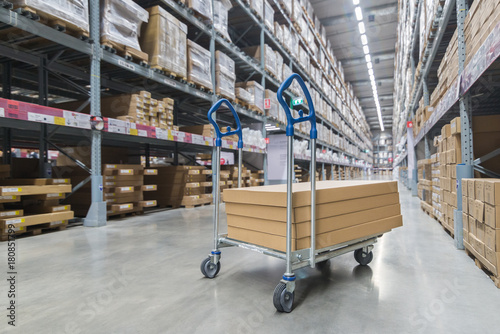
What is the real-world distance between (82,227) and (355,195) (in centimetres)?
380

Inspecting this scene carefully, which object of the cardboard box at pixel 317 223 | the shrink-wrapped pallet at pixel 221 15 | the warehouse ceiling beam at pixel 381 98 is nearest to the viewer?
the cardboard box at pixel 317 223

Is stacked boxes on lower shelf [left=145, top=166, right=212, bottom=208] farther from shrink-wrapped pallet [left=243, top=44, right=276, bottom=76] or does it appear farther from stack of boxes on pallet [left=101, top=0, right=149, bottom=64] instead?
shrink-wrapped pallet [left=243, top=44, right=276, bottom=76]

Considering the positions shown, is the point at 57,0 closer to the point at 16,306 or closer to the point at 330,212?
the point at 16,306

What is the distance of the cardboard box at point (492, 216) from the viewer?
2012mm

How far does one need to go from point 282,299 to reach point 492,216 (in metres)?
1.62

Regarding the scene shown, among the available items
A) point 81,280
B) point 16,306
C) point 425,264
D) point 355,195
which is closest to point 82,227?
point 81,280

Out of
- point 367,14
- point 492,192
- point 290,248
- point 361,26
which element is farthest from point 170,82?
point 367,14

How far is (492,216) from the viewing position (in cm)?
206

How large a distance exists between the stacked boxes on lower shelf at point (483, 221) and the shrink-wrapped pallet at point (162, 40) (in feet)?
15.1

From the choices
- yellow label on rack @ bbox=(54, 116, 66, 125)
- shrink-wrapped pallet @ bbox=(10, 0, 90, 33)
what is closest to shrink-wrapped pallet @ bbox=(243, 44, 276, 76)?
shrink-wrapped pallet @ bbox=(10, 0, 90, 33)

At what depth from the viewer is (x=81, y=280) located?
2115 mm

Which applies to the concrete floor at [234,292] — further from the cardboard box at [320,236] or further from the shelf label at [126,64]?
the shelf label at [126,64]

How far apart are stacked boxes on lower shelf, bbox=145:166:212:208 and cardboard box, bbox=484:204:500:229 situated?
5.29 m

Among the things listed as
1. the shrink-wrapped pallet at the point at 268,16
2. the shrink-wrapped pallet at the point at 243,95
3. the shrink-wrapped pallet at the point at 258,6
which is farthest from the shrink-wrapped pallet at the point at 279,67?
the shrink-wrapped pallet at the point at 243,95
